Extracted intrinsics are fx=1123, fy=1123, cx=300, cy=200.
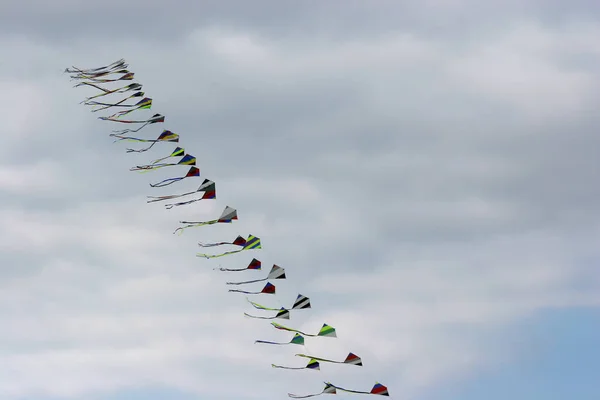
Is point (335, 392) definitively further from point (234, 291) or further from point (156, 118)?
point (156, 118)

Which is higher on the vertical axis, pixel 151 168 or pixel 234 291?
pixel 151 168

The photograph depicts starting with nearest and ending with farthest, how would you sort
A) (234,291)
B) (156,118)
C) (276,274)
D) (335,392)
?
(335,392) < (234,291) < (276,274) < (156,118)

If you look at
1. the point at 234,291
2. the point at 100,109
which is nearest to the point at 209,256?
the point at 234,291

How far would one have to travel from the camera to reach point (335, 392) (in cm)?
12512

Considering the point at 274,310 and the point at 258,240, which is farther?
the point at 258,240

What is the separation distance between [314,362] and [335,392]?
8.26 metres

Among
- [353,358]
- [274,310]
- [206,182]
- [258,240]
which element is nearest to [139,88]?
[206,182]

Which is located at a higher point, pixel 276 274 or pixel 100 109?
pixel 100 109

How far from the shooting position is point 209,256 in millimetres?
140875

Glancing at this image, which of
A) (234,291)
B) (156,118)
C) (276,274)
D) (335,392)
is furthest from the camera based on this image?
(156,118)

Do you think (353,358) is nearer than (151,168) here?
Yes

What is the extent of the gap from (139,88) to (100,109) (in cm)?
643

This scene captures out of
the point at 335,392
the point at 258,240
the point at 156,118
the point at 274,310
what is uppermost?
the point at 156,118

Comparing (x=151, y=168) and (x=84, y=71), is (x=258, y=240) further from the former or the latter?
(x=84, y=71)
